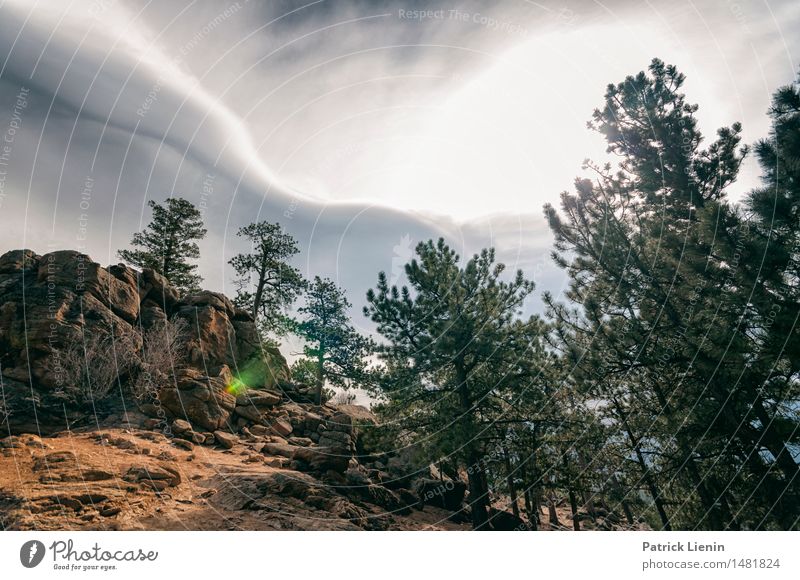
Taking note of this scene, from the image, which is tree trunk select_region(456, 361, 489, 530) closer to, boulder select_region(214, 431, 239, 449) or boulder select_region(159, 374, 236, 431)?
boulder select_region(214, 431, 239, 449)

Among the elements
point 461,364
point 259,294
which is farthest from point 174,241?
point 461,364

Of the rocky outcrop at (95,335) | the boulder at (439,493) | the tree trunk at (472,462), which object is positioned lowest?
the boulder at (439,493)

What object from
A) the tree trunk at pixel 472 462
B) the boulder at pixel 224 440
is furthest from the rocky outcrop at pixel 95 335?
the tree trunk at pixel 472 462

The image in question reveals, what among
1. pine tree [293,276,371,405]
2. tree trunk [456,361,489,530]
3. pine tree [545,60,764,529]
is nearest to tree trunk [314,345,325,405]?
pine tree [293,276,371,405]

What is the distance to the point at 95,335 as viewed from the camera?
1627cm

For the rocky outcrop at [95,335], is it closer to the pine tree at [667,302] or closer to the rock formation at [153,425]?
the rock formation at [153,425]

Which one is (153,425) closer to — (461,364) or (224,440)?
(224,440)
